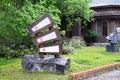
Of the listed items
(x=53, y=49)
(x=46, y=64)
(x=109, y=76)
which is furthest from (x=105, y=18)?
(x=109, y=76)

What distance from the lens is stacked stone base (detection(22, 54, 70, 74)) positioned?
12.0 m

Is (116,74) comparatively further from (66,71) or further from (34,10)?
(34,10)

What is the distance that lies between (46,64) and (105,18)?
803 inches

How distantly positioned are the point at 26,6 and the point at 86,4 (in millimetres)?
9288

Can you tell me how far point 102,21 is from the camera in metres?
32.4

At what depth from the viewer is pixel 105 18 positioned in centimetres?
3178

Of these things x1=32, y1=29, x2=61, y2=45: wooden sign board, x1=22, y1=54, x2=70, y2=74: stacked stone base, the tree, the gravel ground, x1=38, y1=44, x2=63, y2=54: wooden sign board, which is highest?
the tree

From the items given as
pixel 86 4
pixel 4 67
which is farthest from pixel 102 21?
pixel 4 67

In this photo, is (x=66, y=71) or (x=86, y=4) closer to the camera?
(x=66, y=71)

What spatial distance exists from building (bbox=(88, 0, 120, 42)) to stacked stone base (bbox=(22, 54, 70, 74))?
1947 centimetres

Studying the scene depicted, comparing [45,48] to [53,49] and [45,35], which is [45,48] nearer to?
[53,49]

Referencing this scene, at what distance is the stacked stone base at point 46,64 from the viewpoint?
Answer: 1201cm

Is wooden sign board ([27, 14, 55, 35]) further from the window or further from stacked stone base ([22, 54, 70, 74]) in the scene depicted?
the window

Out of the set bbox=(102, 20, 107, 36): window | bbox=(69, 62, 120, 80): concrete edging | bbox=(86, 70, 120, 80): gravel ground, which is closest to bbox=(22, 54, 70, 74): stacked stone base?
bbox=(69, 62, 120, 80): concrete edging
